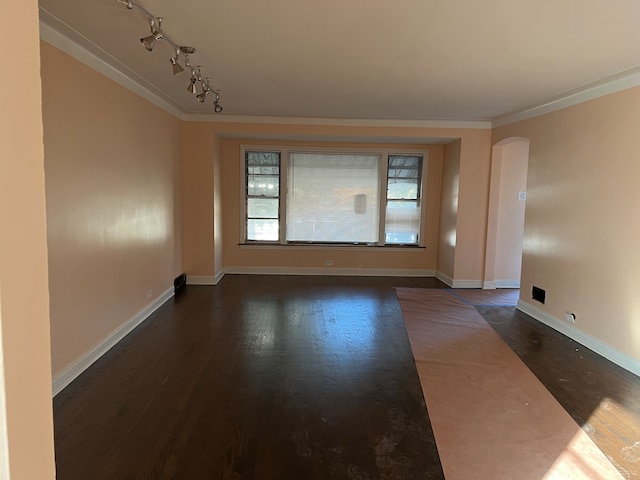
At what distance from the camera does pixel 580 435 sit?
2.43 m

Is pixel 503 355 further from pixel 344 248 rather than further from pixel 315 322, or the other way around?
pixel 344 248

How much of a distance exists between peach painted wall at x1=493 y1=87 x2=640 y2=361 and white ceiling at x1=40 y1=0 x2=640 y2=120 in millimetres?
373

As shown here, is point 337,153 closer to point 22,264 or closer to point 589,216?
point 589,216

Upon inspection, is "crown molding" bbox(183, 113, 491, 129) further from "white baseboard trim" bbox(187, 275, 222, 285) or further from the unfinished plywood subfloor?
the unfinished plywood subfloor

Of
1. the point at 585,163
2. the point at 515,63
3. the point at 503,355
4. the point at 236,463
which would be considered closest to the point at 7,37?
the point at 236,463

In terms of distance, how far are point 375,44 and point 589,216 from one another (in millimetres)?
2639

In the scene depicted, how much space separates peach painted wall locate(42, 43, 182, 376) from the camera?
2781 millimetres

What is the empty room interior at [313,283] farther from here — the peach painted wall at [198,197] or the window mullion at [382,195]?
the window mullion at [382,195]

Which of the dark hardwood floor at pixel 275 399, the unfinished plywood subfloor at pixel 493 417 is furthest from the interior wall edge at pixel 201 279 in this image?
the unfinished plywood subfloor at pixel 493 417

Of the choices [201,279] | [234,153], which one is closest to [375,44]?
[234,153]

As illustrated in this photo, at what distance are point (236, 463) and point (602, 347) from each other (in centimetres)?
339

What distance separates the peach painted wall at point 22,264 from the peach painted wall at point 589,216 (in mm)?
4017

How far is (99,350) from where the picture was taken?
3.41 meters

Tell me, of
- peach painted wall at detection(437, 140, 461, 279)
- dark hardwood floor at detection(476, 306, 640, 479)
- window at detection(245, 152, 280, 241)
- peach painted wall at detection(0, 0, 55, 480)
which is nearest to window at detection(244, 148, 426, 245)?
window at detection(245, 152, 280, 241)
